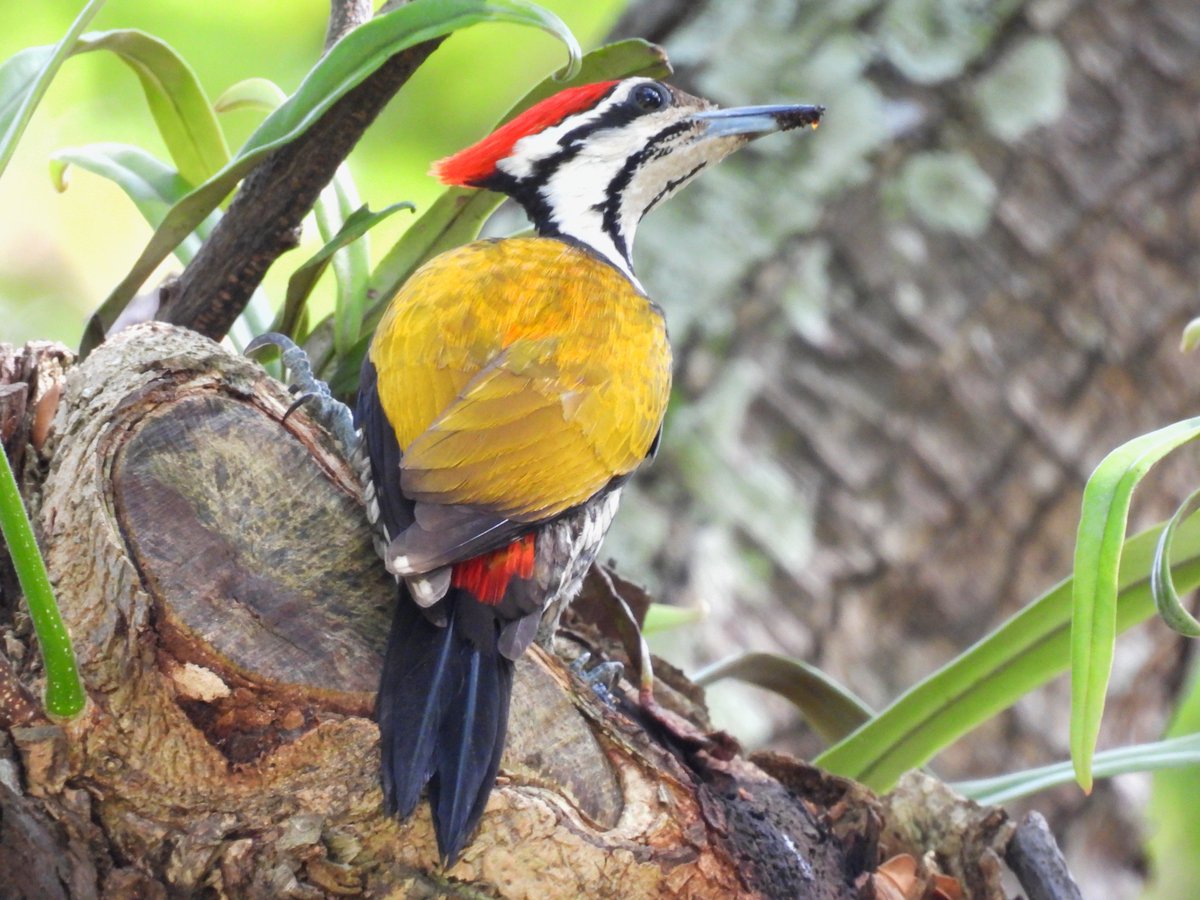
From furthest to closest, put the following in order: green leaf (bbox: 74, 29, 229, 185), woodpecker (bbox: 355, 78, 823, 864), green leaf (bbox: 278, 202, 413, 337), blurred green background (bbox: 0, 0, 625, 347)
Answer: blurred green background (bbox: 0, 0, 625, 347), green leaf (bbox: 74, 29, 229, 185), green leaf (bbox: 278, 202, 413, 337), woodpecker (bbox: 355, 78, 823, 864)

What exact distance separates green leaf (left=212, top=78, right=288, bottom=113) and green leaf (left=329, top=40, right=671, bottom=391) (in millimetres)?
407

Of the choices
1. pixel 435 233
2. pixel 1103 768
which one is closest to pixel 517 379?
pixel 435 233

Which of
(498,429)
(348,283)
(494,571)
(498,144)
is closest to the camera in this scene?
(494,571)

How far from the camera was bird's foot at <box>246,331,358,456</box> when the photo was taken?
7.67 feet

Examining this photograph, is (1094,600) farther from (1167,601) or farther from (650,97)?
(650,97)

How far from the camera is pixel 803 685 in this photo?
257 cm

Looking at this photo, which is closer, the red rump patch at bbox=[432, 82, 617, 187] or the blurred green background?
the red rump patch at bbox=[432, 82, 617, 187]

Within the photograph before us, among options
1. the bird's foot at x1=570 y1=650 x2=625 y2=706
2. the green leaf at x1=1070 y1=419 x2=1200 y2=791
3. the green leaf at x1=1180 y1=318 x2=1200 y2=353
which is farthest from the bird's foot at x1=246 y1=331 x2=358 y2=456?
the green leaf at x1=1180 y1=318 x2=1200 y2=353

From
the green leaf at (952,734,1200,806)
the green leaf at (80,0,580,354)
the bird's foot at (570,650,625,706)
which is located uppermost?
the green leaf at (80,0,580,354)

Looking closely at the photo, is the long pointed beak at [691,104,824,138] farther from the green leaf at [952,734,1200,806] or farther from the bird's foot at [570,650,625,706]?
the green leaf at [952,734,1200,806]

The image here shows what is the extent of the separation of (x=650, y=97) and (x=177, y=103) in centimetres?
100

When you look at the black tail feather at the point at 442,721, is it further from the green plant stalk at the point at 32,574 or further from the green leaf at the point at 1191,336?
the green leaf at the point at 1191,336

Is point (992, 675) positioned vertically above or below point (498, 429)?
below

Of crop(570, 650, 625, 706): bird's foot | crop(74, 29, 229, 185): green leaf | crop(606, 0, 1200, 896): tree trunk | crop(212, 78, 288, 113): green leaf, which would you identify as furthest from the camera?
crop(606, 0, 1200, 896): tree trunk
